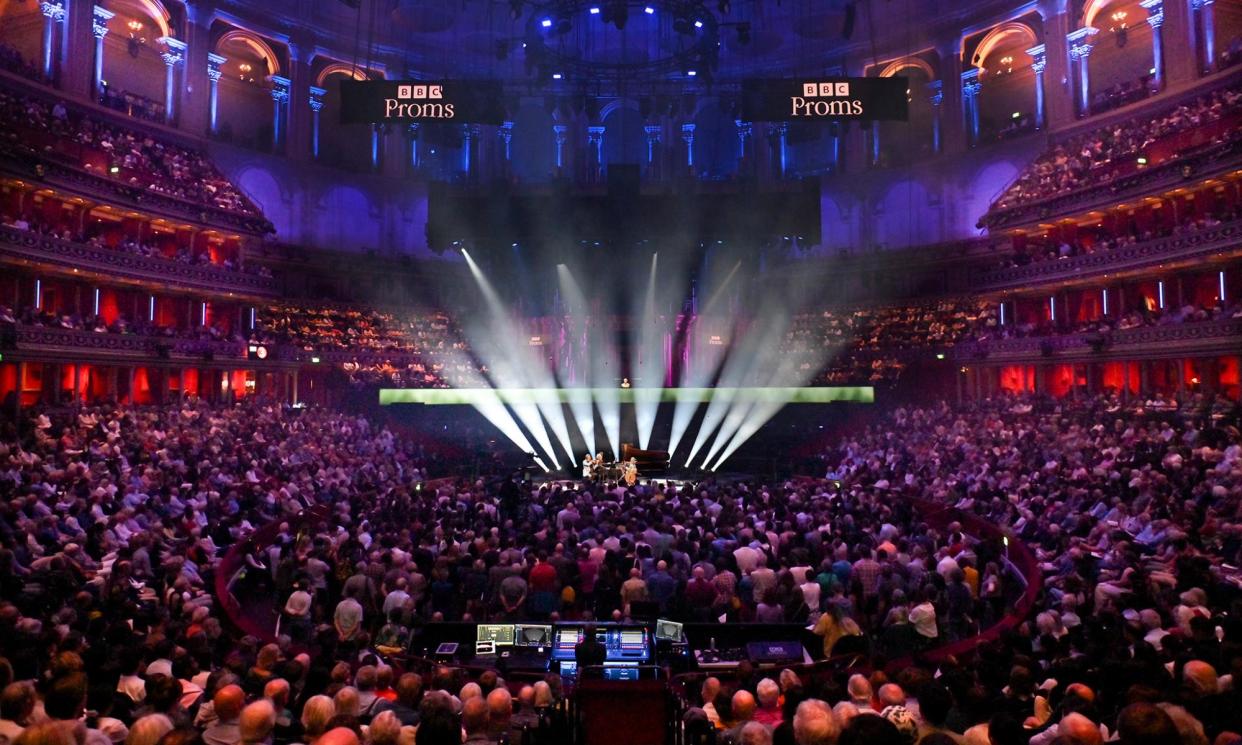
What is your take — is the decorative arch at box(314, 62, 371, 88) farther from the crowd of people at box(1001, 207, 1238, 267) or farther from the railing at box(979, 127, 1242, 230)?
the crowd of people at box(1001, 207, 1238, 267)

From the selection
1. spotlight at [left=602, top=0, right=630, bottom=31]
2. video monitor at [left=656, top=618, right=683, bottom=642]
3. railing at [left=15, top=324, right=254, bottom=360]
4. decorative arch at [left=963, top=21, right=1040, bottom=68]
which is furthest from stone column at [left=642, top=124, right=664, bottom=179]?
video monitor at [left=656, top=618, right=683, bottom=642]

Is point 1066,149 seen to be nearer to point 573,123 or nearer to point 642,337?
point 642,337

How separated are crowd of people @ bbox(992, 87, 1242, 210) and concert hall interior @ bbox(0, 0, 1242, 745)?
23 cm

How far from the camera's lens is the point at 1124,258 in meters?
26.5

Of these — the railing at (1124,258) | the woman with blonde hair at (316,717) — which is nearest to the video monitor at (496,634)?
the woman with blonde hair at (316,717)

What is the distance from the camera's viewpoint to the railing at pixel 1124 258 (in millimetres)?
23094

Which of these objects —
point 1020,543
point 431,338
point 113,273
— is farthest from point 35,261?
point 1020,543

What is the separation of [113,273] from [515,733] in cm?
2740

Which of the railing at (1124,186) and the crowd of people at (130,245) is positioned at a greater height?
the railing at (1124,186)

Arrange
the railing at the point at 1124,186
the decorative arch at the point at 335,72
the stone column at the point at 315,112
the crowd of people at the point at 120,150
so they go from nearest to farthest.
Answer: the railing at the point at 1124,186 → the crowd of people at the point at 120,150 → the stone column at the point at 315,112 → the decorative arch at the point at 335,72

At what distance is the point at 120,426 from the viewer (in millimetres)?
21609

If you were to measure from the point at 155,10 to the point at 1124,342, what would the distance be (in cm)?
3847

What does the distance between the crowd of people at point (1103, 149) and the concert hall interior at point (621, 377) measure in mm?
233

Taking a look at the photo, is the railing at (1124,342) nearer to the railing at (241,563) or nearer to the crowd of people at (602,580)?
the crowd of people at (602,580)
